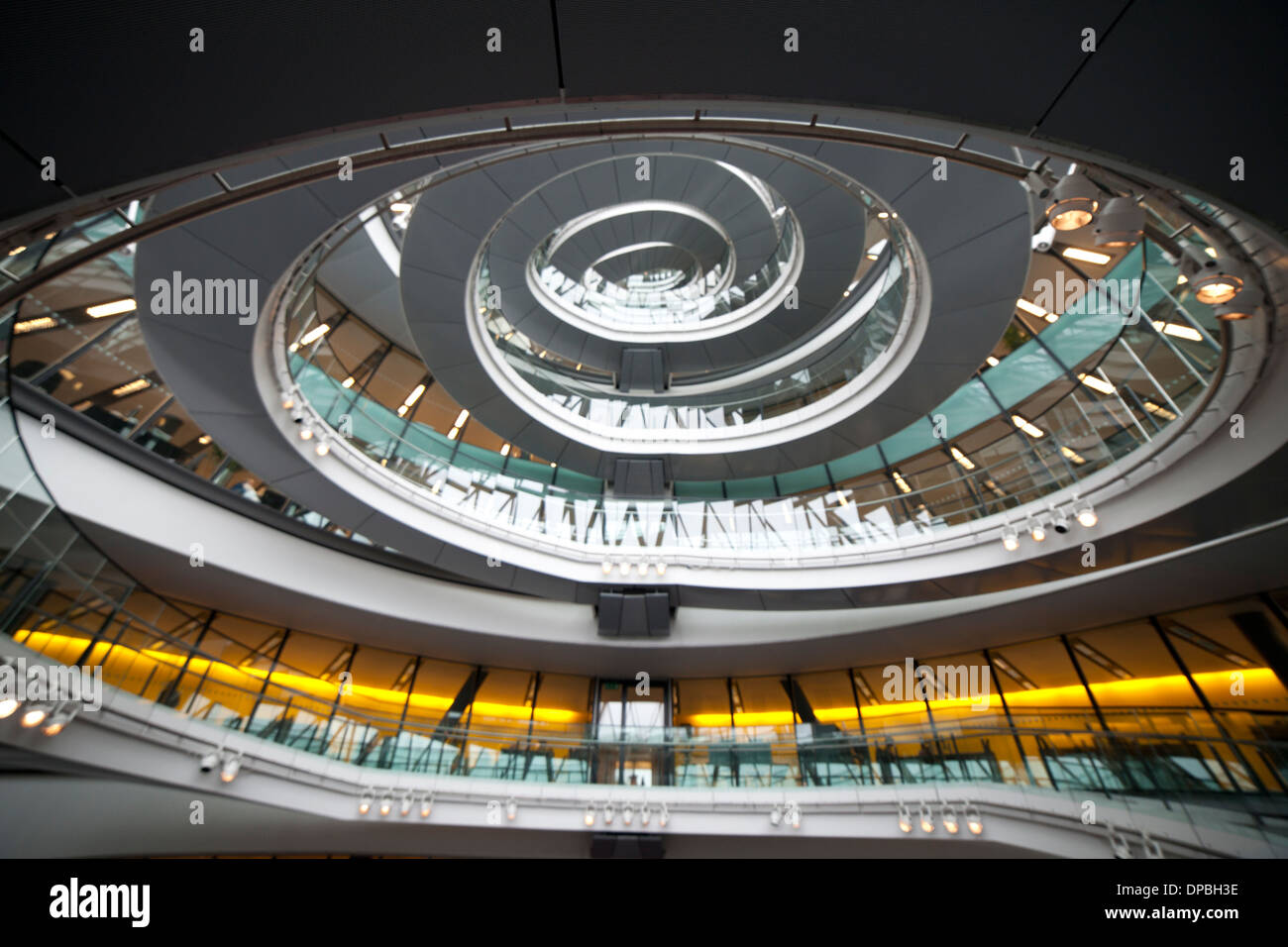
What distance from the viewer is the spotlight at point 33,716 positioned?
5.55 meters

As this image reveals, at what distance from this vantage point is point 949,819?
845 cm

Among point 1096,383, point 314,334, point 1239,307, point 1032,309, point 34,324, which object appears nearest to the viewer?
point 1239,307

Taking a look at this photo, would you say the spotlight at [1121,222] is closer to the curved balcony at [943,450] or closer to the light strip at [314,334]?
the curved balcony at [943,450]

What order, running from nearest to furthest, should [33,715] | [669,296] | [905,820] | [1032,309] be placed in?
[33,715], [905,820], [1032,309], [669,296]

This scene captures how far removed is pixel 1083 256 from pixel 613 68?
1150cm

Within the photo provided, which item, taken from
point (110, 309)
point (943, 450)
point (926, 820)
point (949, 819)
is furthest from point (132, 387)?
point (943, 450)

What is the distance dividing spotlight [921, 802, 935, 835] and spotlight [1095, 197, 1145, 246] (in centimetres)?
869

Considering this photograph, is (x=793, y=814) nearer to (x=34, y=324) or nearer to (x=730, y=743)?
(x=730, y=743)

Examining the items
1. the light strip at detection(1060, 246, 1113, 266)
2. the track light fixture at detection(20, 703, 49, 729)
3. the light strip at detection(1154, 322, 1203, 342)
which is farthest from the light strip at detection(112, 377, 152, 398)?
the light strip at detection(1060, 246, 1113, 266)

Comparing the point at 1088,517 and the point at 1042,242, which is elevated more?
the point at 1042,242

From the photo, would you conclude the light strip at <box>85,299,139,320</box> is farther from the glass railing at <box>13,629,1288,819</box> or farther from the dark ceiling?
the dark ceiling

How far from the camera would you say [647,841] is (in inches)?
396

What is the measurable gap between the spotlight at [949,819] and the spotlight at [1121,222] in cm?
851
